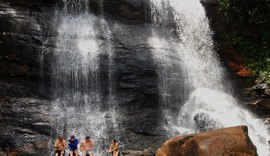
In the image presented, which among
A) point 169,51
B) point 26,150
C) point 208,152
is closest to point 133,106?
point 169,51

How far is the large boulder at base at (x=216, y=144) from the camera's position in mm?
10945

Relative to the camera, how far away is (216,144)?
11219 millimetres

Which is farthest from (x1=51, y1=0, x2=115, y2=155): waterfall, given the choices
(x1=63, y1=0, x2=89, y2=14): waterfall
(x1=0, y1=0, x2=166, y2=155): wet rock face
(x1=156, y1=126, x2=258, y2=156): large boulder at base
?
(x1=156, y1=126, x2=258, y2=156): large boulder at base

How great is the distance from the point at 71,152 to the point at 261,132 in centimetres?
1023

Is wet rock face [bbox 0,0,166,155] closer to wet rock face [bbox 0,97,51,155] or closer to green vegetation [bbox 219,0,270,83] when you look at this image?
wet rock face [bbox 0,97,51,155]

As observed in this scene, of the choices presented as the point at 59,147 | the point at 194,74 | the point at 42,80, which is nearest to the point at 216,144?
the point at 59,147

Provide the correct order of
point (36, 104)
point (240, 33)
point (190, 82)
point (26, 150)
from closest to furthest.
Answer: point (26, 150) → point (36, 104) → point (190, 82) → point (240, 33)

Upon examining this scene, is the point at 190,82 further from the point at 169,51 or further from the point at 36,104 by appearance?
the point at 36,104

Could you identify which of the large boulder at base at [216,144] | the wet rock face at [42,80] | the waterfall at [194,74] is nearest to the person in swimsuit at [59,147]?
the wet rock face at [42,80]

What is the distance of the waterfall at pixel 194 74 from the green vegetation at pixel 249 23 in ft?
5.16

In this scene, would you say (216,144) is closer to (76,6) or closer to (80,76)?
(80,76)

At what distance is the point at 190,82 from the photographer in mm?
20422

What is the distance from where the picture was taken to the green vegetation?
75.5 feet

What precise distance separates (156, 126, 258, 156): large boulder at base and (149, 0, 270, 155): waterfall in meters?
5.35
